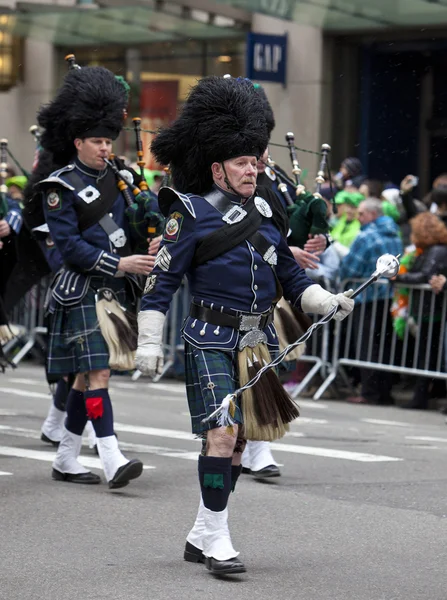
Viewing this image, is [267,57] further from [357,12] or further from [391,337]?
[391,337]

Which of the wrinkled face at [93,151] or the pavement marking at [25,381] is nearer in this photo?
the wrinkled face at [93,151]

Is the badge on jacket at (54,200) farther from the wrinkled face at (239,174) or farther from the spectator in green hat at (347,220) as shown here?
the spectator in green hat at (347,220)

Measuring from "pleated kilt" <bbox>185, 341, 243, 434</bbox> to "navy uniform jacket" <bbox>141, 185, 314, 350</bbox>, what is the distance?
0.16 ft

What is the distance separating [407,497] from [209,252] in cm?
235

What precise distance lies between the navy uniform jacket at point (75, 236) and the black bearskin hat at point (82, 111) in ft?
0.62

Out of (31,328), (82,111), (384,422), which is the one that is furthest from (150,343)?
(31,328)

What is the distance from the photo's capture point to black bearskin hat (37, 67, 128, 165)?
26.2 ft

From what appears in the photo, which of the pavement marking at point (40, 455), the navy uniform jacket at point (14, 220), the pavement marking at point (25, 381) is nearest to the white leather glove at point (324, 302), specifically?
the pavement marking at point (40, 455)

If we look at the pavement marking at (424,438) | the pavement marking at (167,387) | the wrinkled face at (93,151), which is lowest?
the pavement marking at (167,387)

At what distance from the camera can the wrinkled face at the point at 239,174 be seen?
6.00 m

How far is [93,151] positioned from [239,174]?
7.14ft

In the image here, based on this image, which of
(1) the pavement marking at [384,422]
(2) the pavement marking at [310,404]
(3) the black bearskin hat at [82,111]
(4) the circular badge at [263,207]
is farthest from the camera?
(2) the pavement marking at [310,404]

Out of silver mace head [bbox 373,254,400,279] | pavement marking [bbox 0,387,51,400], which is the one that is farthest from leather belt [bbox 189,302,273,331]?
pavement marking [bbox 0,387,51,400]

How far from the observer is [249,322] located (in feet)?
19.8
